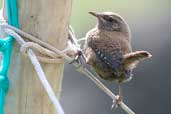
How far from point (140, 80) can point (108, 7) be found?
104 cm

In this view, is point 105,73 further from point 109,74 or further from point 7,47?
point 7,47

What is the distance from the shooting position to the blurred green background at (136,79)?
312 inches

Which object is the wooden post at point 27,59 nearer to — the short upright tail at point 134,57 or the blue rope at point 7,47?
the blue rope at point 7,47

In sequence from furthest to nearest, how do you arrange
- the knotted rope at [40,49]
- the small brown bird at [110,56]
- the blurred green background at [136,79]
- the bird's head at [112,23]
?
the blurred green background at [136,79] < the bird's head at [112,23] < the small brown bird at [110,56] < the knotted rope at [40,49]

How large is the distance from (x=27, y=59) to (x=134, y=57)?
89 centimetres

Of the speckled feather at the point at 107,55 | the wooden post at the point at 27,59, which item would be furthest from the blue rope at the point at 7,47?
the speckled feather at the point at 107,55

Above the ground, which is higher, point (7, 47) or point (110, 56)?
point (7, 47)

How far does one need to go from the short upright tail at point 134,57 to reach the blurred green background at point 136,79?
370 centimetres

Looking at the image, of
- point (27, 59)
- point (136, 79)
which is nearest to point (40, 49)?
point (27, 59)

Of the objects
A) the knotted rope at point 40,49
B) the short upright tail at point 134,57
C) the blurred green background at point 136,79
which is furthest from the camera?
the blurred green background at point 136,79

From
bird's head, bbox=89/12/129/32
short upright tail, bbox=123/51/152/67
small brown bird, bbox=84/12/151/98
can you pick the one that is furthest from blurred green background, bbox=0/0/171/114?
short upright tail, bbox=123/51/152/67

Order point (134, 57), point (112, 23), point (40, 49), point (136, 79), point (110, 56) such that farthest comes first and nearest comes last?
point (136, 79)
point (112, 23)
point (110, 56)
point (134, 57)
point (40, 49)

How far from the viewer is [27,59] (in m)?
3.01

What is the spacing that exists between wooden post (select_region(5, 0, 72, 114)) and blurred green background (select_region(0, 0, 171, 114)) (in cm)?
457
